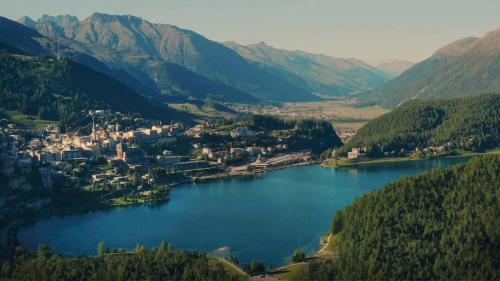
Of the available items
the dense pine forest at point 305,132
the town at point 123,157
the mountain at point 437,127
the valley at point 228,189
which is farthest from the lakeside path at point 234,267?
the dense pine forest at point 305,132

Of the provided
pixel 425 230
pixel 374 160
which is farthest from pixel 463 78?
pixel 425 230

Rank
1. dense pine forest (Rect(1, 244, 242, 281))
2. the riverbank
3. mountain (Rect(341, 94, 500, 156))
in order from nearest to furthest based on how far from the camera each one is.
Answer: dense pine forest (Rect(1, 244, 242, 281)) < the riverbank < mountain (Rect(341, 94, 500, 156))

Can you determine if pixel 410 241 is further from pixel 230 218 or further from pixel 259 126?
pixel 259 126

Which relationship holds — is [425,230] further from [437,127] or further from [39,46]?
[39,46]

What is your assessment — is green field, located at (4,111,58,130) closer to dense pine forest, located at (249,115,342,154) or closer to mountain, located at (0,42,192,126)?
mountain, located at (0,42,192,126)

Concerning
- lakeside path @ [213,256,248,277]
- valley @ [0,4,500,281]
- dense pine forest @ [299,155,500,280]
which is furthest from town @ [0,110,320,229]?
dense pine forest @ [299,155,500,280]

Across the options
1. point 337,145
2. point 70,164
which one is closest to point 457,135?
point 337,145

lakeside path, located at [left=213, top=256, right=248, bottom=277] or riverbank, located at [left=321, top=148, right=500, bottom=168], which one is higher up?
riverbank, located at [left=321, top=148, right=500, bottom=168]
